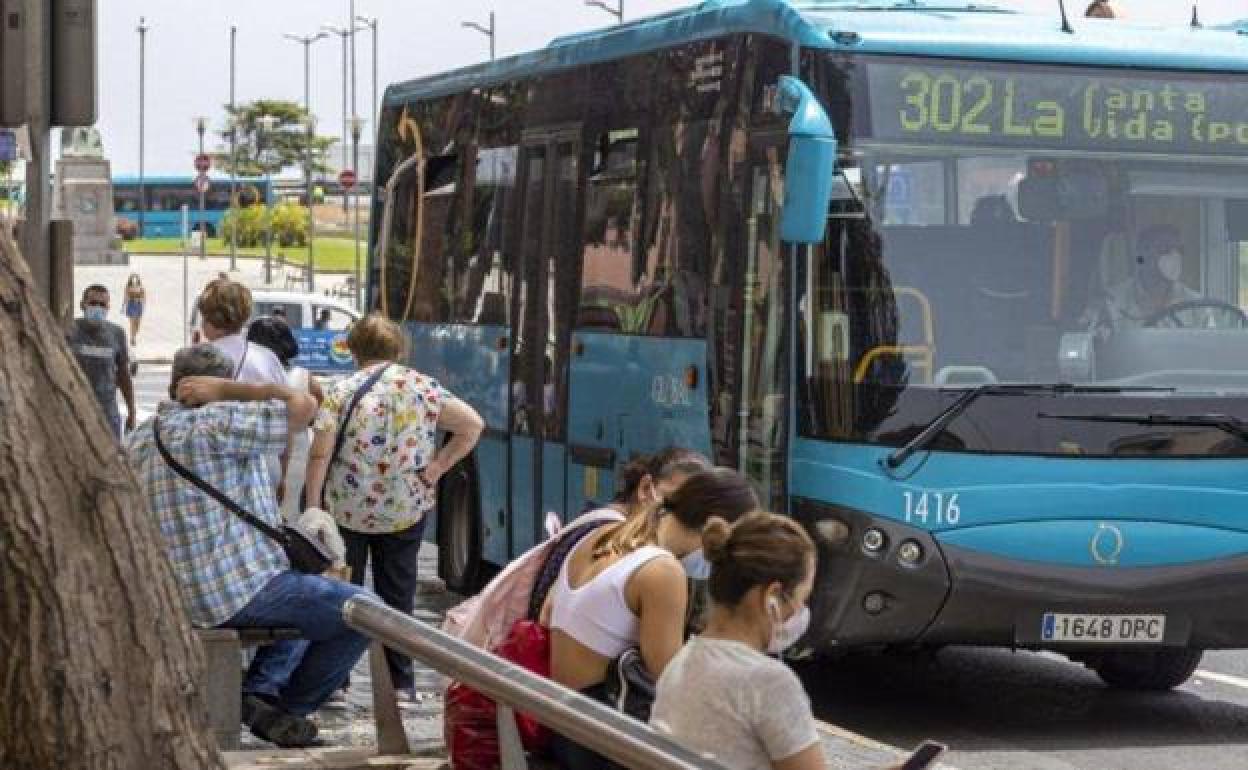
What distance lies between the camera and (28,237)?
29.2 ft

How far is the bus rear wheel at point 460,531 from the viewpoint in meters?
16.5

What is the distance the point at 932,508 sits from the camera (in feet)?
38.7

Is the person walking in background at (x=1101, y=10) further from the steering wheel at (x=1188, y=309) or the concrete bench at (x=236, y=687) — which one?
the concrete bench at (x=236, y=687)

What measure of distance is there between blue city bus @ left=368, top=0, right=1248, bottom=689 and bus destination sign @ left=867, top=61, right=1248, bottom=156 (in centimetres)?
1

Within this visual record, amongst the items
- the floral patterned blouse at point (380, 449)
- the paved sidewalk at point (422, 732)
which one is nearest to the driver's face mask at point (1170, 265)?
the paved sidewalk at point (422, 732)

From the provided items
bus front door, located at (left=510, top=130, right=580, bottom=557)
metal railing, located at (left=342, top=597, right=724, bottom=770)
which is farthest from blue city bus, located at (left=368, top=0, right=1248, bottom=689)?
metal railing, located at (left=342, top=597, right=724, bottom=770)

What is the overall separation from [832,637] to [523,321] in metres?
4.10

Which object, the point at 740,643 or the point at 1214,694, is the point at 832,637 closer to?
the point at 1214,694

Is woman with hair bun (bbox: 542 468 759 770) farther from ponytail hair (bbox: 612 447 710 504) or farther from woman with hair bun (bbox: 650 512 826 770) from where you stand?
woman with hair bun (bbox: 650 512 826 770)

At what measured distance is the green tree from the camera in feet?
429

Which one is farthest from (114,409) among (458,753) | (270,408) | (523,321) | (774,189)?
(458,753)

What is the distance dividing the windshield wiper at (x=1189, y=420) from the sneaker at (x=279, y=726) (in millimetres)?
3487

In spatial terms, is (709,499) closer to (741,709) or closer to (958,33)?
(741,709)

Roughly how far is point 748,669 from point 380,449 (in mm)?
5708
